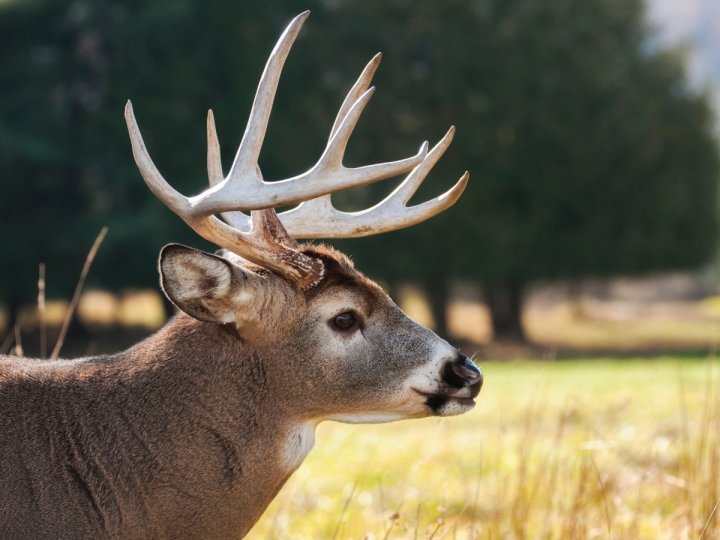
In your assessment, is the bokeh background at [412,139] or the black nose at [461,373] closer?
the black nose at [461,373]

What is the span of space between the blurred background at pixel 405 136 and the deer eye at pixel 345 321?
2154cm

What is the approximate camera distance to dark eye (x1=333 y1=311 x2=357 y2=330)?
12.3ft

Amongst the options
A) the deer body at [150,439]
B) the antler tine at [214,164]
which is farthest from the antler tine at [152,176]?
the antler tine at [214,164]

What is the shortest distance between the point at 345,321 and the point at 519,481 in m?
1.75

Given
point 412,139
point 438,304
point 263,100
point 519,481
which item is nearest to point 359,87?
point 263,100

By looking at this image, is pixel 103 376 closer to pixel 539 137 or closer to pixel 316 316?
pixel 316 316

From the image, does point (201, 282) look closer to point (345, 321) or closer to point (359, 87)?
point (345, 321)

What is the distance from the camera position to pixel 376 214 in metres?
4.16

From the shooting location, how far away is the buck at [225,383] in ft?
11.0

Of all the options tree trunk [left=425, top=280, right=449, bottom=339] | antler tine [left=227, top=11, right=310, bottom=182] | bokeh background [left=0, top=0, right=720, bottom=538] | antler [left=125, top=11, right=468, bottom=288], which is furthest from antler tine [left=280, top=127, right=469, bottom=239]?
tree trunk [left=425, top=280, right=449, bottom=339]

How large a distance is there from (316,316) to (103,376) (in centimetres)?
71

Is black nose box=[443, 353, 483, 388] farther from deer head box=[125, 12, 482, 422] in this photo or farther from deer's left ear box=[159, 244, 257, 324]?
deer's left ear box=[159, 244, 257, 324]

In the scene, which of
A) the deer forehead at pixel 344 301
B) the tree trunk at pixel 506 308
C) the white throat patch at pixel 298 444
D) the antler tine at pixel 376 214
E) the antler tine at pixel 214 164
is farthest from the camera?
the tree trunk at pixel 506 308

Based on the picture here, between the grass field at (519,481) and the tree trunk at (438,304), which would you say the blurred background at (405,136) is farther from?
the grass field at (519,481)
